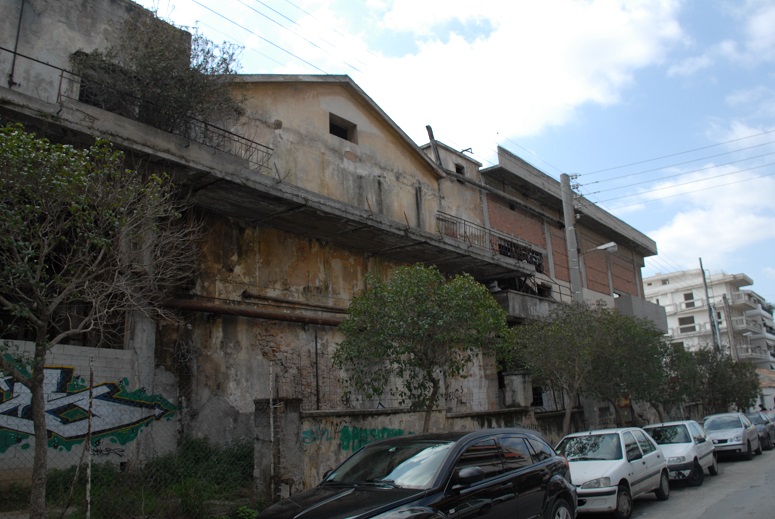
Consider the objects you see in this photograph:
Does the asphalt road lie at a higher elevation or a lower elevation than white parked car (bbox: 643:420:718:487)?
lower

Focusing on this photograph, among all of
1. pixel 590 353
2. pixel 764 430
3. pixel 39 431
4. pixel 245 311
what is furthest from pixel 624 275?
pixel 39 431

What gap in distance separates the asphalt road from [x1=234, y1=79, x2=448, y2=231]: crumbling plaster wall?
37.5ft

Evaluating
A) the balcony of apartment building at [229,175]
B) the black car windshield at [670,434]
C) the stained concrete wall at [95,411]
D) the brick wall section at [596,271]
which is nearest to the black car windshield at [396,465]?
the stained concrete wall at [95,411]

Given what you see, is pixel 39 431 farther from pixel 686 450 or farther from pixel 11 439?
pixel 686 450

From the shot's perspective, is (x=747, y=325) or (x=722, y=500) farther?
(x=747, y=325)

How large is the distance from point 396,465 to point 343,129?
50.6 ft

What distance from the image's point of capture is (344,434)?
11961 mm

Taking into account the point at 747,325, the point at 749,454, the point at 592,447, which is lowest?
the point at 749,454

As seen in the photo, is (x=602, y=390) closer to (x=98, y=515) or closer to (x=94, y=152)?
(x=98, y=515)

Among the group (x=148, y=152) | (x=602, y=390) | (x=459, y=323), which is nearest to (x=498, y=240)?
(x=602, y=390)

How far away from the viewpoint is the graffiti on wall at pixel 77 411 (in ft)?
34.7

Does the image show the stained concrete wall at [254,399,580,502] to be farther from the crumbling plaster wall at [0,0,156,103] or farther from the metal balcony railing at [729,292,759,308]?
the metal balcony railing at [729,292,759,308]

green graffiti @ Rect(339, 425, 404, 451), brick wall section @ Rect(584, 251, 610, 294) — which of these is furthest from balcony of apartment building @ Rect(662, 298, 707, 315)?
green graffiti @ Rect(339, 425, 404, 451)

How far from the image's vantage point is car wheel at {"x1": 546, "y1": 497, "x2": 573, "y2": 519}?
755 cm
